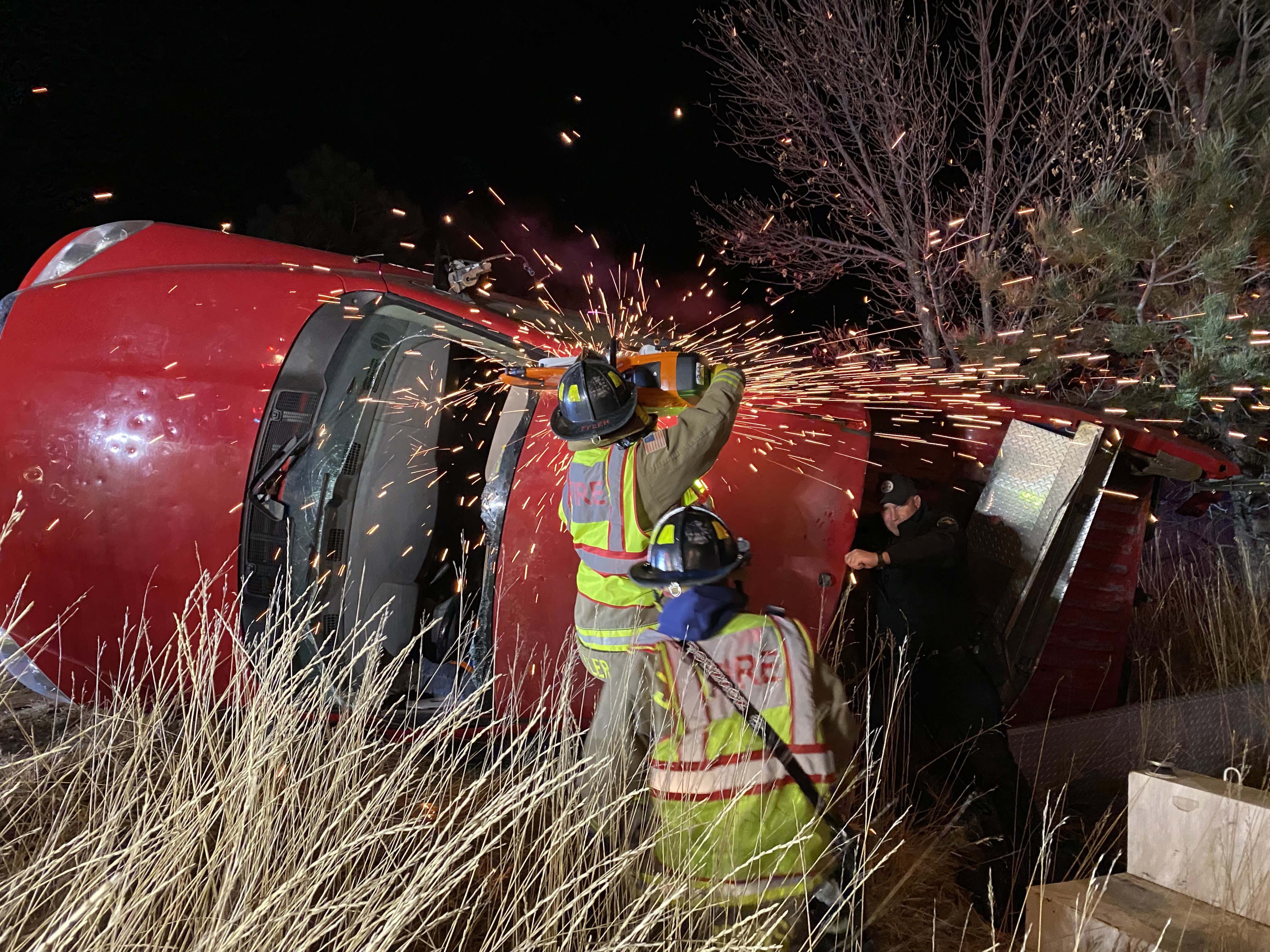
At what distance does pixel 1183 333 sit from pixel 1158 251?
547 millimetres

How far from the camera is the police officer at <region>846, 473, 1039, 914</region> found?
11.2 feet

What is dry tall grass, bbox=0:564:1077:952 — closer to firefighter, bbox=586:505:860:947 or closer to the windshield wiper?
firefighter, bbox=586:505:860:947

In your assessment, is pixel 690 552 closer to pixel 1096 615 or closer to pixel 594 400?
pixel 594 400

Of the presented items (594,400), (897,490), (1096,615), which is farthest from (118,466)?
(1096,615)

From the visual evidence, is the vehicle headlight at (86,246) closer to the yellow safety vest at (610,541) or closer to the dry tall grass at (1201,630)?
A: the yellow safety vest at (610,541)

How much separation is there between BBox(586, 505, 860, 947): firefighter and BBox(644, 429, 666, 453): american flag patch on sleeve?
2.08ft

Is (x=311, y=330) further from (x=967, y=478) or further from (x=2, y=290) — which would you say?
(x=2, y=290)

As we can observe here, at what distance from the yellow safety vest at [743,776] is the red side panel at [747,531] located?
2.90 ft

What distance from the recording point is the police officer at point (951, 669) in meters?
3.42

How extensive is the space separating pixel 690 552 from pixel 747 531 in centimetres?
81

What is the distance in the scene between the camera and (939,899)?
3.15 m

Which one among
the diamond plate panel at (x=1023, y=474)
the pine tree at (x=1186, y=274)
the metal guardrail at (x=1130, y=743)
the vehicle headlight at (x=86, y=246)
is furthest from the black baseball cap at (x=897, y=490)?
the vehicle headlight at (x=86, y=246)

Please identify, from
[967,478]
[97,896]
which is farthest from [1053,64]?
[97,896]

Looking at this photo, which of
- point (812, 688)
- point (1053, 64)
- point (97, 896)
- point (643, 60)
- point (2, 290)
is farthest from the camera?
point (643, 60)
